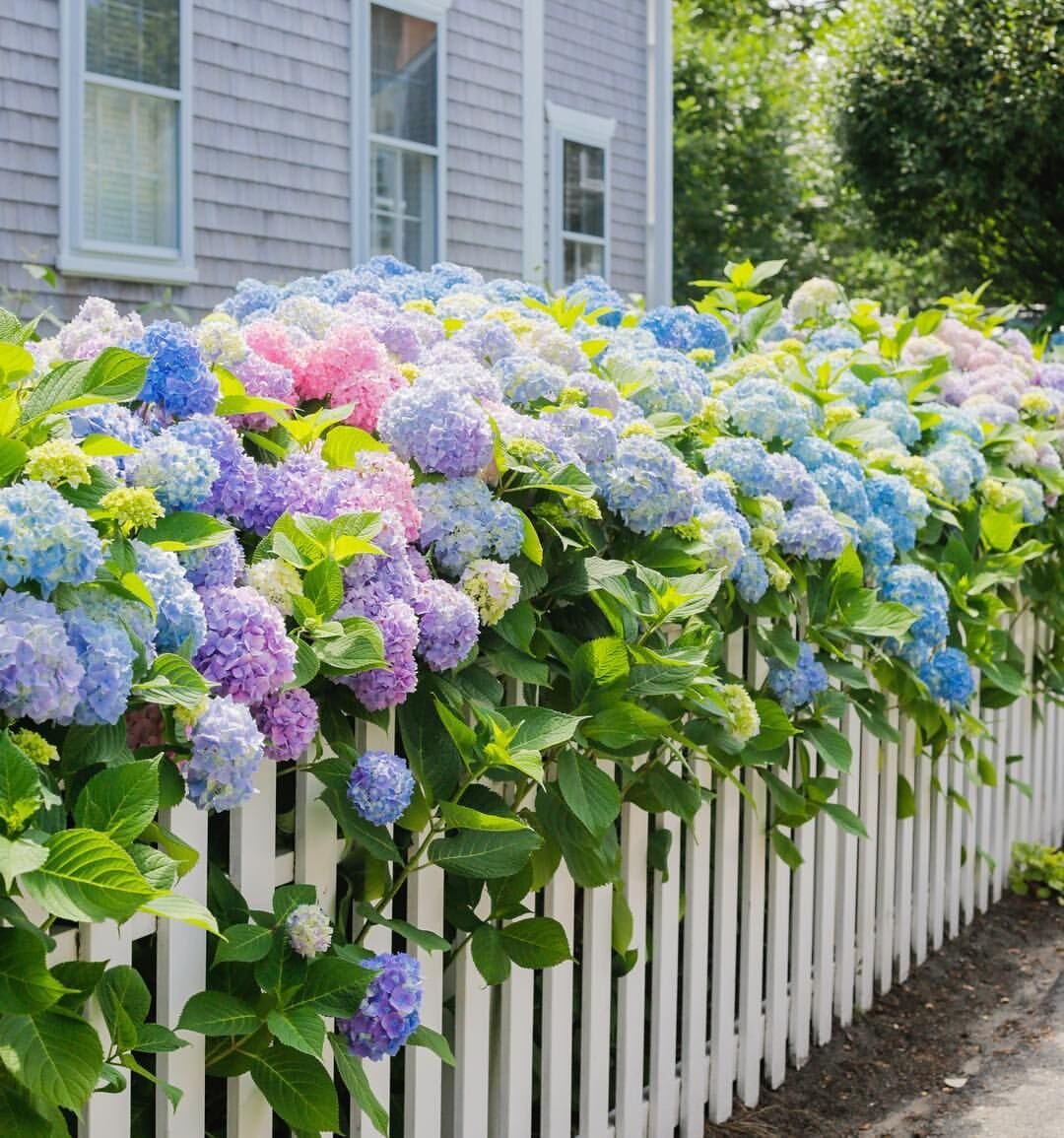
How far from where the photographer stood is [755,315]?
3926 mm

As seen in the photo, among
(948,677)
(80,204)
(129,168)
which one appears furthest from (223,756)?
(129,168)

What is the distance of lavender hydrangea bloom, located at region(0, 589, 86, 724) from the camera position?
131cm

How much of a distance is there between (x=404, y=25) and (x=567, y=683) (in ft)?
24.6

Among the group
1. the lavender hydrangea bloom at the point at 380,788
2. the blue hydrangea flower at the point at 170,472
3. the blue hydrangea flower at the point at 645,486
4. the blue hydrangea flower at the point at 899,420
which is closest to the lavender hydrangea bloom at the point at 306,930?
the lavender hydrangea bloom at the point at 380,788

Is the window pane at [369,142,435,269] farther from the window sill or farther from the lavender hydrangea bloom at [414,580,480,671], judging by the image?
the lavender hydrangea bloom at [414,580,480,671]

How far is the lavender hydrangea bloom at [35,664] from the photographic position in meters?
1.31

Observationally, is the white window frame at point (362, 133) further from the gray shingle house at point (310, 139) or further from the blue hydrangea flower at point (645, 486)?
the blue hydrangea flower at point (645, 486)

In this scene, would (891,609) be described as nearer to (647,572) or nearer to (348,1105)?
(647,572)

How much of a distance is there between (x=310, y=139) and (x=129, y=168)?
4.16 ft

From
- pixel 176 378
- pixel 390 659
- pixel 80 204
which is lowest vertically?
pixel 390 659

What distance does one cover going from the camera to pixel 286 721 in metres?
1.66

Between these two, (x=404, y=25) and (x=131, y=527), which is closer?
(x=131, y=527)

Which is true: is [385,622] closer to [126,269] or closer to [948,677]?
[948,677]

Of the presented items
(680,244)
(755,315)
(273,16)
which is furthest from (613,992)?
(680,244)
